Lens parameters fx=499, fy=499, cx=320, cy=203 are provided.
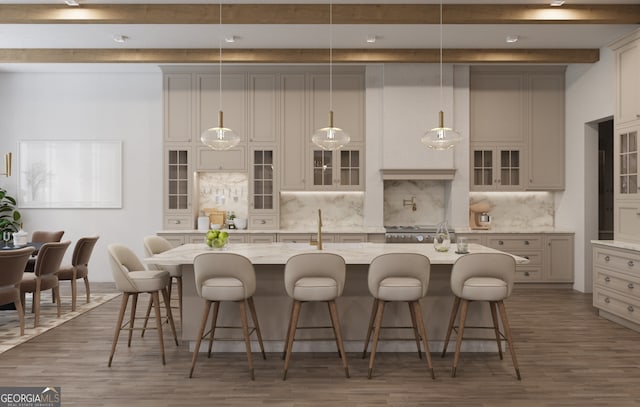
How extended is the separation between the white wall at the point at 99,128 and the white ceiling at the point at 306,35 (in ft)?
4.13

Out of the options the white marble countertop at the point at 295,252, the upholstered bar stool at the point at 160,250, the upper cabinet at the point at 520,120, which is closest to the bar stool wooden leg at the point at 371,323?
the white marble countertop at the point at 295,252

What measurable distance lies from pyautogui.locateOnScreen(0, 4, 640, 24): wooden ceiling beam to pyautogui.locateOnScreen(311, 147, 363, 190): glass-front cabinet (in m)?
2.46

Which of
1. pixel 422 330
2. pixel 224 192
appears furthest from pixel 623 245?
pixel 224 192

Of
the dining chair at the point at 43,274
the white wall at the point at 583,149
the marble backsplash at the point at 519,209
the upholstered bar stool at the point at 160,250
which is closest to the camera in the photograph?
the upholstered bar stool at the point at 160,250

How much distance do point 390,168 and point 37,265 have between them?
4676mm

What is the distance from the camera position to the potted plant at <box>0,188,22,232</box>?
7.81 meters

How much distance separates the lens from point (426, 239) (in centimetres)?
709

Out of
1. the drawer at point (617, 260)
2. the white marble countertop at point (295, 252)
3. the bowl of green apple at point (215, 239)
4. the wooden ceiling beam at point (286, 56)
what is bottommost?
the drawer at point (617, 260)

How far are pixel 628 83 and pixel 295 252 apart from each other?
14.0ft

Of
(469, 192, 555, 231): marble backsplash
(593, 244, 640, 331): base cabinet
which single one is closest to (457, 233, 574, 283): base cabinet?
(469, 192, 555, 231): marble backsplash

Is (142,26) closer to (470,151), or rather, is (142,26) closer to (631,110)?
(470,151)

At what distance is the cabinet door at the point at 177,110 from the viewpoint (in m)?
7.59

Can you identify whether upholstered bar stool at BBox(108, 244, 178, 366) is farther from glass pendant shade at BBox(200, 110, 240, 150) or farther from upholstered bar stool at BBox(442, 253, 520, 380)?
upholstered bar stool at BBox(442, 253, 520, 380)

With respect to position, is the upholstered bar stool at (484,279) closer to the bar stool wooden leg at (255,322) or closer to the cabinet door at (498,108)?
the bar stool wooden leg at (255,322)
